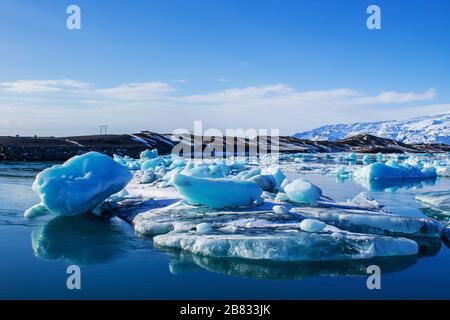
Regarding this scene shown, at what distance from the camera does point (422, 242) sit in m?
7.33

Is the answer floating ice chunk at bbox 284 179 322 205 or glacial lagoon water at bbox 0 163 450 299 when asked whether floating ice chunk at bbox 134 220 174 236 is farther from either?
floating ice chunk at bbox 284 179 322 205

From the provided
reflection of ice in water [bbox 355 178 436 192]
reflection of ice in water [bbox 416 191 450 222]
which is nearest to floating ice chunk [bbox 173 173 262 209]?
reflection of ice in water [bbox 416 191 450 222]

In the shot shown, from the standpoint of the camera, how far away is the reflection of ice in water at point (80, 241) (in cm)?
644

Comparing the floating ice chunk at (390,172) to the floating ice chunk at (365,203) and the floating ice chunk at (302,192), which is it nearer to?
the floating ice chunk at (365,203)

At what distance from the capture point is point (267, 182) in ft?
39.3

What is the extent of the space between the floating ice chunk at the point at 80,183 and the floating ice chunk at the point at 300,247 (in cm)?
→ 320

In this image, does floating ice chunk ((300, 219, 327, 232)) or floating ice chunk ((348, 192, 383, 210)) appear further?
floating ice chunk ((348, 192, 383, 210))

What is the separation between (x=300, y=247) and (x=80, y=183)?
486 cm

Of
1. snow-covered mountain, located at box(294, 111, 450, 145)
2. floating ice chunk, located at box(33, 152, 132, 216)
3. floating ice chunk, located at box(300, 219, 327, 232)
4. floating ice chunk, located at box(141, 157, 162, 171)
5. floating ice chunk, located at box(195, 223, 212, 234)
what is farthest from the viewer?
snow-covered mountain, located at box(294, 111, 450, 145)

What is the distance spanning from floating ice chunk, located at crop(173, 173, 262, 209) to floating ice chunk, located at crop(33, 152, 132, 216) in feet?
5.26

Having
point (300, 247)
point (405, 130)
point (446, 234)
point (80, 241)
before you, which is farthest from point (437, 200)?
point (405, 130)

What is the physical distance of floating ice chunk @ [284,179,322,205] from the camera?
952 cm
